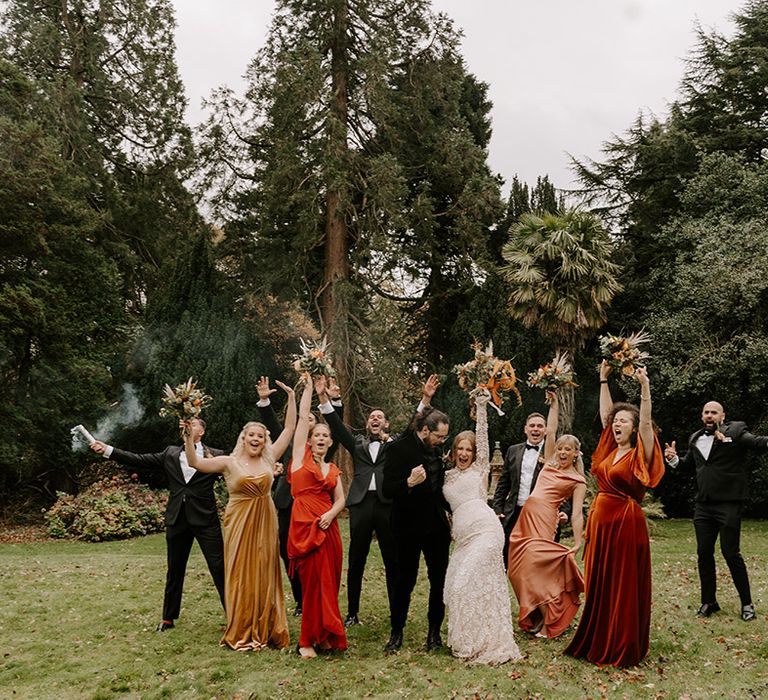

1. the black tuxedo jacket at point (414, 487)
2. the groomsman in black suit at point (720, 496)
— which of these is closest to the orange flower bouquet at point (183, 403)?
the black tuxedo jacket at point (414, 487)

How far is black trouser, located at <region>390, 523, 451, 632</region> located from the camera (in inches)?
265

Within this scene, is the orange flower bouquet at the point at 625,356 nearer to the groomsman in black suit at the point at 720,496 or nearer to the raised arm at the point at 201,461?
the groomsman in black suit at the point at 720,496

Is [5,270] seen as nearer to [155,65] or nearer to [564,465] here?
[155,65]

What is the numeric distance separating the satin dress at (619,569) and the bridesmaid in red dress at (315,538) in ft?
7.09

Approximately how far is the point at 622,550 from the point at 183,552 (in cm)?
437

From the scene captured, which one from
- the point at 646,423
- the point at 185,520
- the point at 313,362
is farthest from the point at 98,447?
the point at 646,423

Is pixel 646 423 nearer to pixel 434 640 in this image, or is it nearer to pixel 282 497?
pixel 434 640

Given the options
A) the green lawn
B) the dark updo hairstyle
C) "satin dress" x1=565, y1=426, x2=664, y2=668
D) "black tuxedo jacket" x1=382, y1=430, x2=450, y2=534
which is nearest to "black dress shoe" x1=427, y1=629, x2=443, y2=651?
the green lawn

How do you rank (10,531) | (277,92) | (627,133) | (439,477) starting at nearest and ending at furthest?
(439,477)
(10,531)
(277,92)
(627,133)

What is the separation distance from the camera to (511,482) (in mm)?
8555

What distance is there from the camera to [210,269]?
22.5 m

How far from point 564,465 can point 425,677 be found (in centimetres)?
272

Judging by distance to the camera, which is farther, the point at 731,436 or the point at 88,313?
the point at 88,313

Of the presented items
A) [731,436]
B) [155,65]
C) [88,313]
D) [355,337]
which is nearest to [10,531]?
[88,313]
